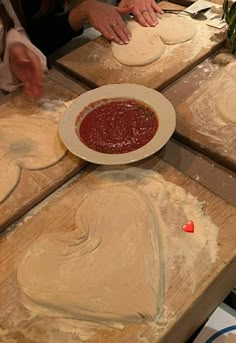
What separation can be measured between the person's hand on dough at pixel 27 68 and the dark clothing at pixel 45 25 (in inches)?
19.0

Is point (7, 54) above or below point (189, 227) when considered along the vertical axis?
above

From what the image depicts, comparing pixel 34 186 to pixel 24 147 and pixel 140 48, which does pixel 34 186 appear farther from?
pixel 140 48

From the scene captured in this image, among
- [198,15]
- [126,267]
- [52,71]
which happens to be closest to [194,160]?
[126,267]

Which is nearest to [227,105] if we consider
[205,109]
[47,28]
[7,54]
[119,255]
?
[205,109]

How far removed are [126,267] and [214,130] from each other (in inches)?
21.4

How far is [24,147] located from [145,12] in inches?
35.5

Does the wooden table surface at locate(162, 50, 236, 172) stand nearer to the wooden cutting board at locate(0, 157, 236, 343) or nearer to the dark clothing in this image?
the wooden cutting board at locate(0, 157, 236, 343)

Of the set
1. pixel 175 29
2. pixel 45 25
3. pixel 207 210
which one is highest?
pixel 45 25

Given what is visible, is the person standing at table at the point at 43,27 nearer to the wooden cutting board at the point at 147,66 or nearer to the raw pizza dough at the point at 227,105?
the wooden cutting board at the point at 147,66

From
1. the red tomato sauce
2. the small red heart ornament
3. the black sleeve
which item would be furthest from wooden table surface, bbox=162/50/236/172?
the black sleeve

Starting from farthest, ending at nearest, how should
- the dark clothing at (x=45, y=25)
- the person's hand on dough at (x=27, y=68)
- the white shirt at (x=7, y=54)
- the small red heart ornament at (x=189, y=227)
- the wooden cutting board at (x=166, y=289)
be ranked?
the dark clothing at (x=45, y=25), the white shirt at (x=7, y=54), the person's hand on dough at (x=27, y=68), the small red heart ornament at (x=189, y=227), the wooden cutting board at (x=166, y=289)

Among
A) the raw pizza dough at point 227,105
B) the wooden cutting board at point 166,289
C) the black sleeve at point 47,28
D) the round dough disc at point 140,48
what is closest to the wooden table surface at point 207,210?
the wooden cutting board at point 166,289

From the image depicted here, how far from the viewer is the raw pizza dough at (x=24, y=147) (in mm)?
1146

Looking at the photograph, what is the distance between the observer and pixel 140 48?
1564mm
